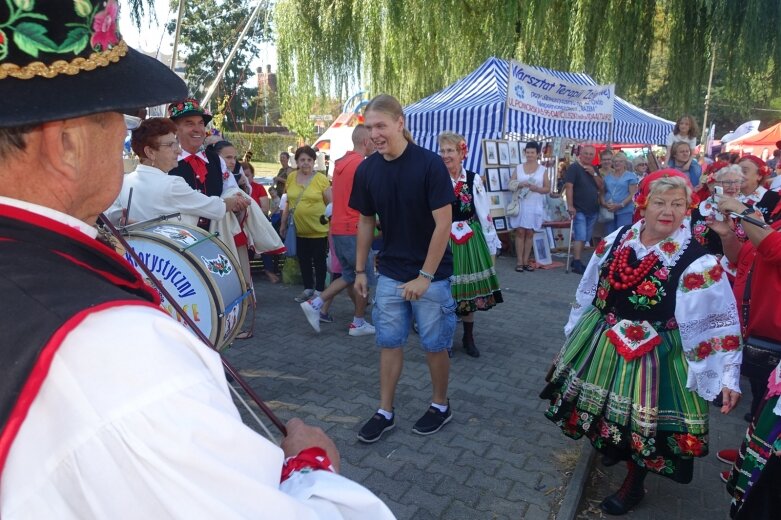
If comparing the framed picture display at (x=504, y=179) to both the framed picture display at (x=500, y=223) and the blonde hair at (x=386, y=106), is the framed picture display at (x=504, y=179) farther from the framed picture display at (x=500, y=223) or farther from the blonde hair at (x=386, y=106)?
the blonde hair at (x=386, y=106)

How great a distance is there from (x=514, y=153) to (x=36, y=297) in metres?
10.1

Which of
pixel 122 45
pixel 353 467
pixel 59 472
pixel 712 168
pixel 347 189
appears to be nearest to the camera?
pixel 59 472

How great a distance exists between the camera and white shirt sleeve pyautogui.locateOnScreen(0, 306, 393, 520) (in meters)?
0.72

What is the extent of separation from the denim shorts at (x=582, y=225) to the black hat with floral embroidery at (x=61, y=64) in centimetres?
906

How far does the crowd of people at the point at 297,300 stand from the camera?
0.73 metres

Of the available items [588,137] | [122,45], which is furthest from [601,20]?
[122,45]

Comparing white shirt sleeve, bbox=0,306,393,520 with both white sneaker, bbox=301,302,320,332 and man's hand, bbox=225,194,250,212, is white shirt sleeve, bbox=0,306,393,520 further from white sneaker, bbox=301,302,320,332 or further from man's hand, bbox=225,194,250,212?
white sneaker, bbox=301,302,320,332

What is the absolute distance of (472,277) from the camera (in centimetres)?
525

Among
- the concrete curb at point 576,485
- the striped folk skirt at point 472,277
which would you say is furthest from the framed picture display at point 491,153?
the concrete curb at point 576,485

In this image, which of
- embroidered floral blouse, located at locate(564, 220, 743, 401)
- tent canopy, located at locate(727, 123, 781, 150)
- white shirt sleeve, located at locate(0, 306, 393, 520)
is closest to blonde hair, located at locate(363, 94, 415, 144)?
embroidered floral blouse, located at locate(564, 220, 743, 401)

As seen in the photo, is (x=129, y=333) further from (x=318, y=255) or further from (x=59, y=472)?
(x=318, y=255)

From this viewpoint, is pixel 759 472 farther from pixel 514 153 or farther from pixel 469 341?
pixel 514 153

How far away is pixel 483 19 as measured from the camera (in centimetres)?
1177

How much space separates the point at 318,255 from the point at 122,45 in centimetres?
557
